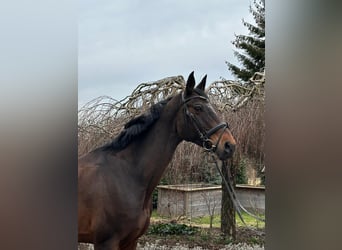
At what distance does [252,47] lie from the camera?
1491 mm

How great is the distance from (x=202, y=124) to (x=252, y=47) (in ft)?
1.25

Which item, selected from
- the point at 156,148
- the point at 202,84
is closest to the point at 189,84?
the point at 202,84

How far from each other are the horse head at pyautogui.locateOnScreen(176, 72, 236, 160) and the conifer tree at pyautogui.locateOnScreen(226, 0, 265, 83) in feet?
0.62

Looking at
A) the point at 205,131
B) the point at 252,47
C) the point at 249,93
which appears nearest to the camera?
the point at 205,131

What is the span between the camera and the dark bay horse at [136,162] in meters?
1.40

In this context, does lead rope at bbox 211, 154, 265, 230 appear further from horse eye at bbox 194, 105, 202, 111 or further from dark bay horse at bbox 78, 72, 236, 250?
horse eye at bbox 194, 105, 202, 111

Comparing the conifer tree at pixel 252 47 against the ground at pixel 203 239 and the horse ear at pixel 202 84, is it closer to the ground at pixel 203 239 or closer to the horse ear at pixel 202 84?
the horse ear at pixel 202 84

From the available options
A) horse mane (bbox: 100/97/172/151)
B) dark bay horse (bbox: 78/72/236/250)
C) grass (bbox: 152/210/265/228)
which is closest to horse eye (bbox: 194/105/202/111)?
dark bay horse (bbox: 78/72/236/250)

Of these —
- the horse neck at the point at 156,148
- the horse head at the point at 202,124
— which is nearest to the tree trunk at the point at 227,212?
the horse head at the point at 202,124

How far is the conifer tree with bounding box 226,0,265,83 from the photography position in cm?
145

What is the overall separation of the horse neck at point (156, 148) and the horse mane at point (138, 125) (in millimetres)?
17

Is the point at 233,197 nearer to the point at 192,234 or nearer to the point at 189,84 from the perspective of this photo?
the point at 192,234
